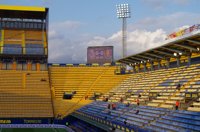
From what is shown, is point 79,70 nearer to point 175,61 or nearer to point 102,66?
point 102,66

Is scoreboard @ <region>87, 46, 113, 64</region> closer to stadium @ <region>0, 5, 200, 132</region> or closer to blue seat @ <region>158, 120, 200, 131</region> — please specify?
stadium @ <region>0, 5, 200, 132</region>

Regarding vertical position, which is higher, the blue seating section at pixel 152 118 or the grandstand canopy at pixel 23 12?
the grandstand canopy at pixel 23 12

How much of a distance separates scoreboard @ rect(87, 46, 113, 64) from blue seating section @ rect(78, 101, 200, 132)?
30.0 m

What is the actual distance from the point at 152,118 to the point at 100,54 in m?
42.2

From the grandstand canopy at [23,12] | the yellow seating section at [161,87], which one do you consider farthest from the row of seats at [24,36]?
the yellow seating section at [161,87]

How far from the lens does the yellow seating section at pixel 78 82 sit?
5669 centimetres

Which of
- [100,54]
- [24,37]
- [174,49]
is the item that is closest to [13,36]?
[24,37]

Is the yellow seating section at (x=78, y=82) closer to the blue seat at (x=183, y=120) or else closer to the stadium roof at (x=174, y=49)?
the stadium roof at (x=174, y=49)

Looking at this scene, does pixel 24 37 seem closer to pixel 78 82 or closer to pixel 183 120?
pixel 78 82

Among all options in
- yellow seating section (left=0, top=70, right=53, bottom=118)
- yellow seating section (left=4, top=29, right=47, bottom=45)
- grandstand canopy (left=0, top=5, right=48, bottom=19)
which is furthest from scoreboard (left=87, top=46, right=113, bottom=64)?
yellow seating section (left=0, top=70, right=53, bottom=118)

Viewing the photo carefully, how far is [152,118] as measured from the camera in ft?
99.9

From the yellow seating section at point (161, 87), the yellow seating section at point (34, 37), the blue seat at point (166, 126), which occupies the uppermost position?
the yellow seating section at point (34, 37)

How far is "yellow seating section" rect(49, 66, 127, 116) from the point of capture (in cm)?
5669

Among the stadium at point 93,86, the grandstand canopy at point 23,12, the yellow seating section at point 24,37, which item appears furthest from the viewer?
the yellow seating section at point 24,37
